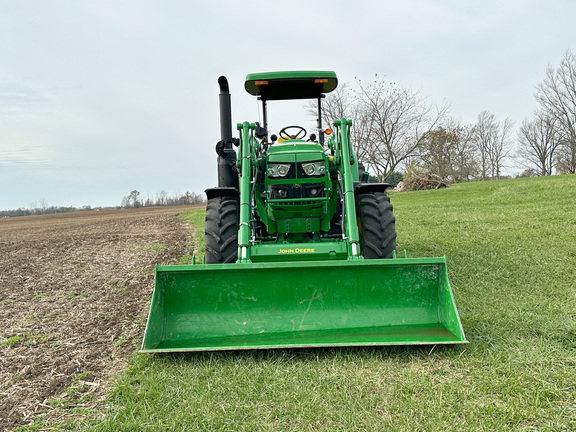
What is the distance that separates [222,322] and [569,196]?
52.0 ft

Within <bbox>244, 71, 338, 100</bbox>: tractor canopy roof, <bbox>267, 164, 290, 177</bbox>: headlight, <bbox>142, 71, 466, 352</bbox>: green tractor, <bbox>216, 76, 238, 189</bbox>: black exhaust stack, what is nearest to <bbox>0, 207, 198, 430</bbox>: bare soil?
<bbox>142, 71, 466, 352</bbox>: green tractor

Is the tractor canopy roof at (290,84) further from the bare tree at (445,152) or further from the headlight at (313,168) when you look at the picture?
the bare tree at (445,152)

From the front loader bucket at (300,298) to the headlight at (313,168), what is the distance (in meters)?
1.39

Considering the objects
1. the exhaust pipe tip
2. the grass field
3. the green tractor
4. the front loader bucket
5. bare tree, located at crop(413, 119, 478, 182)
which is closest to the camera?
the grass field

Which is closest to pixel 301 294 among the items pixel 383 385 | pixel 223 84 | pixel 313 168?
pixel 383 385

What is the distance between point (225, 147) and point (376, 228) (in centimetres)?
231

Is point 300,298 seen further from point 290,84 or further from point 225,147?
point 290,84

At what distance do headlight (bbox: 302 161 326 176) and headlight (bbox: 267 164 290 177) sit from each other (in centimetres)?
18

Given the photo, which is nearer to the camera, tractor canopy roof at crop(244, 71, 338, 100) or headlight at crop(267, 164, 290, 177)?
headlight at crop(267, 164, 290, 177)

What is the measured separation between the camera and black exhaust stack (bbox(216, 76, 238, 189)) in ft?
19.4

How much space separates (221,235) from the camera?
16.3ft

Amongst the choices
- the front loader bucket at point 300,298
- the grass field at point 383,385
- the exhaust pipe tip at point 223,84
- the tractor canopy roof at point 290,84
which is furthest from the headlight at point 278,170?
the grass field at point 383,385

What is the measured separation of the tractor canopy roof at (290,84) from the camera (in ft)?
18.0

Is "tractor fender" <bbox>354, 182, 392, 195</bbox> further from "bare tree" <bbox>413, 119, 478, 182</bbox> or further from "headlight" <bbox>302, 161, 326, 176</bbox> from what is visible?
"bare tree" <bbox>413, 119, 478, 182</bbox>
